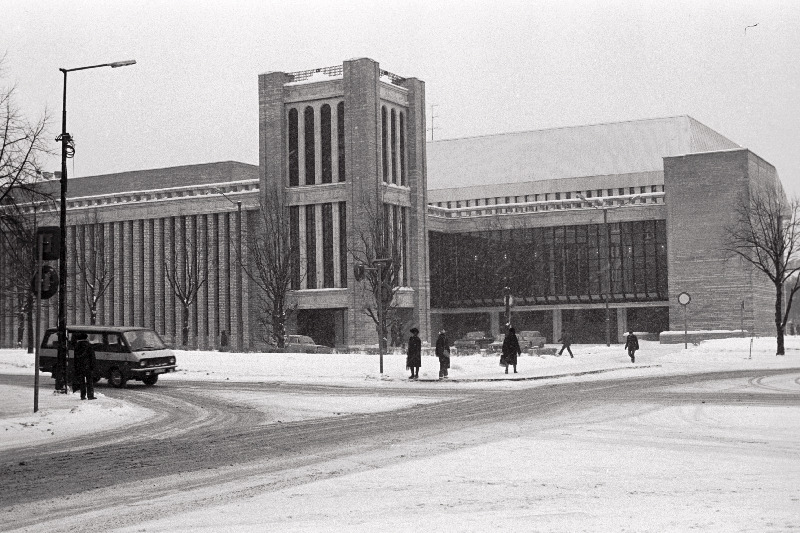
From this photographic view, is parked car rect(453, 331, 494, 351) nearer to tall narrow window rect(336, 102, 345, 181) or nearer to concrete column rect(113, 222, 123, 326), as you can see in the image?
tall narrow window rect(336, 102, 345, 181)

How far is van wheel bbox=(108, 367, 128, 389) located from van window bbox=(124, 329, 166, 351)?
2.65ft

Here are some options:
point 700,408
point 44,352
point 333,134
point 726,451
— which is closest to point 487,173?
point 333,134

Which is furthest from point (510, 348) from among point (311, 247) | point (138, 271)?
point (138, 271)

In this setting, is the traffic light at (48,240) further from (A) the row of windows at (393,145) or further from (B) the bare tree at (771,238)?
(A) the row of windows at (393,145)

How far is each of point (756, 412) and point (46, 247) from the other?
13.6 m

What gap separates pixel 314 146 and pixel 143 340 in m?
49.5

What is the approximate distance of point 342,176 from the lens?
7762cm

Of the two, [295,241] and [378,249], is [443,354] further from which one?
[295,241]

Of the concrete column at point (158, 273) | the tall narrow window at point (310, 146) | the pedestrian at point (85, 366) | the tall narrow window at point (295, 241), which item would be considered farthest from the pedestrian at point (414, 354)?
the concrete column at point (158, 273)

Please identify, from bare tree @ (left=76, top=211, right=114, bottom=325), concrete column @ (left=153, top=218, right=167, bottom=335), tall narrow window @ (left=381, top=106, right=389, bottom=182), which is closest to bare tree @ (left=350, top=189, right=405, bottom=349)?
tall narrow window @ (left=381, top=106, right=389, bottom=182)

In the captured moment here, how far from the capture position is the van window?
98.6 feet

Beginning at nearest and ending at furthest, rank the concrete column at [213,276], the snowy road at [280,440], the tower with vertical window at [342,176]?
the snowy road at [280,440], the tower with vertical window at [342,176], the concrete column at [213,276]

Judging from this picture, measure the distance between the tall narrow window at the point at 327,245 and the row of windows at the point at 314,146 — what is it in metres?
2.35

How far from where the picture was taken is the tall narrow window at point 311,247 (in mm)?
78938
